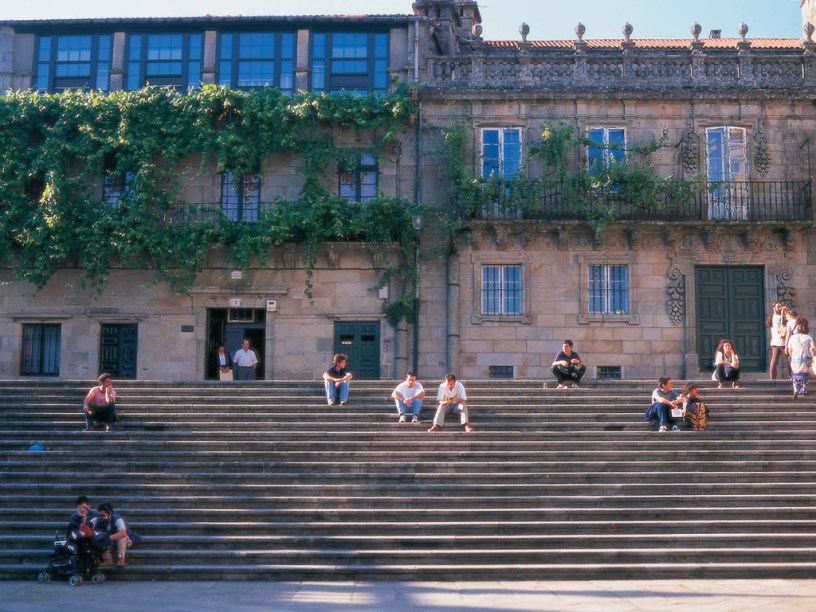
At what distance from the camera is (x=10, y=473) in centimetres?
1634

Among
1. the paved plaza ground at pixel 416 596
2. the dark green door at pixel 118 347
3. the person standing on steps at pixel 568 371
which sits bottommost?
the paved plaza ground at pixel 416 596

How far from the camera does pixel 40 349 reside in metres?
26.3

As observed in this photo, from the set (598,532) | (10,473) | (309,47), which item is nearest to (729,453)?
(598,532)

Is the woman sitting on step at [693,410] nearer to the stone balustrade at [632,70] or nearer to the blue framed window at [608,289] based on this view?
the blue framed window at [608,289]

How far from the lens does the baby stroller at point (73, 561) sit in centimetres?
1343

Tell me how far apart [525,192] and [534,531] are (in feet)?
41.2

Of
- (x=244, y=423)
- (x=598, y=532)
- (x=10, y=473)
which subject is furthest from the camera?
(x=244, y=423)

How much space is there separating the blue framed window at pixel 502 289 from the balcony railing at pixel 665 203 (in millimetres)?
1424

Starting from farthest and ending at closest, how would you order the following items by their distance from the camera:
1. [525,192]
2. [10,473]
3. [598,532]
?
[525,192] → [10,473] → [598,532]

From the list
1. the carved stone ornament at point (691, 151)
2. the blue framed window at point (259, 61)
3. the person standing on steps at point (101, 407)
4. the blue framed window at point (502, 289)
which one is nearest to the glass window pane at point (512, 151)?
the blue framed window at point (502, 289)

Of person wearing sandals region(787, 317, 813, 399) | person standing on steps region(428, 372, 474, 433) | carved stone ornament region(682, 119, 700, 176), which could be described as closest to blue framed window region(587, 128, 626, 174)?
carved stone ornament region(682, 119, 700, 176)

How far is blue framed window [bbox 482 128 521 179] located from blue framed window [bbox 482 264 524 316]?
2.59m

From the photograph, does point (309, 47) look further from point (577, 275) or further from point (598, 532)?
point (598, 532)

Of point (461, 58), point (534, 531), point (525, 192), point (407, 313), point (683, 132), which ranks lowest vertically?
point (534, 531)
